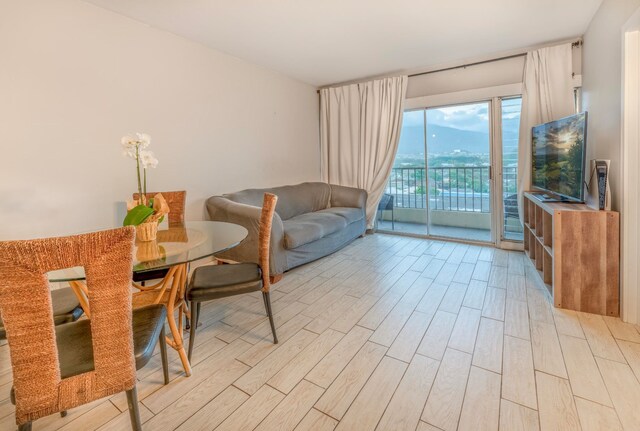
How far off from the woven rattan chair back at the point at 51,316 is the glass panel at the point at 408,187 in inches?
171

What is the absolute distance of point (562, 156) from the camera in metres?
2.84

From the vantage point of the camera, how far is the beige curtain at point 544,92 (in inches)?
138

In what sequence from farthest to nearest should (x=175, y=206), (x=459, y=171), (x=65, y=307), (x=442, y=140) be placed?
(x=459, y=171)
(x=442, y=140)
(x=175, y=206)
(x=65, y=307)

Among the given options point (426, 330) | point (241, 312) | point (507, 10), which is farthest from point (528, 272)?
point (241, 312)

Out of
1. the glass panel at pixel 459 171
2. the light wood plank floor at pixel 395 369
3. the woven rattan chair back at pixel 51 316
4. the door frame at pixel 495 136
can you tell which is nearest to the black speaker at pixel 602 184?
the light wood plank floor at pixel 395 369

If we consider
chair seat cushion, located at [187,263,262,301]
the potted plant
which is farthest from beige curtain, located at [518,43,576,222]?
the potted plant

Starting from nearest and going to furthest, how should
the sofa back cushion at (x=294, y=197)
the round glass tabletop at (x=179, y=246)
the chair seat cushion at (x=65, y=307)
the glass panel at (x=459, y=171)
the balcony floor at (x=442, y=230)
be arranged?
the round glass tabletop at (x=179, y=246) → the chair seat cushion at (x=65, y=307) → the sofa back cushion at (x=294, y=197) → the glass panel at (x=459, y=171) → the balcony floor at (x=442, y=230)

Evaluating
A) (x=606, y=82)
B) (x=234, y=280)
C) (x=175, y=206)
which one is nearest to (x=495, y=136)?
(x=606, y=82)

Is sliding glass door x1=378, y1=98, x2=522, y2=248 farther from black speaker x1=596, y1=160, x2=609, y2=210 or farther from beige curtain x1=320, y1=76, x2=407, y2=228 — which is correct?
black speaker x1=596, y1=160, x2=609, y2=210

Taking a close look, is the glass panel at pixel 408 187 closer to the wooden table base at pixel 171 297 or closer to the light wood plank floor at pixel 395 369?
the light wood plank floor at pixel 395 369

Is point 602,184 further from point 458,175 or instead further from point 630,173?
point 458,175

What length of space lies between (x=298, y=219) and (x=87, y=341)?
9.41 ft

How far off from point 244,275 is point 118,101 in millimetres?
2061

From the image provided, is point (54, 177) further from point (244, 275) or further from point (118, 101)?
point (244, 275)
